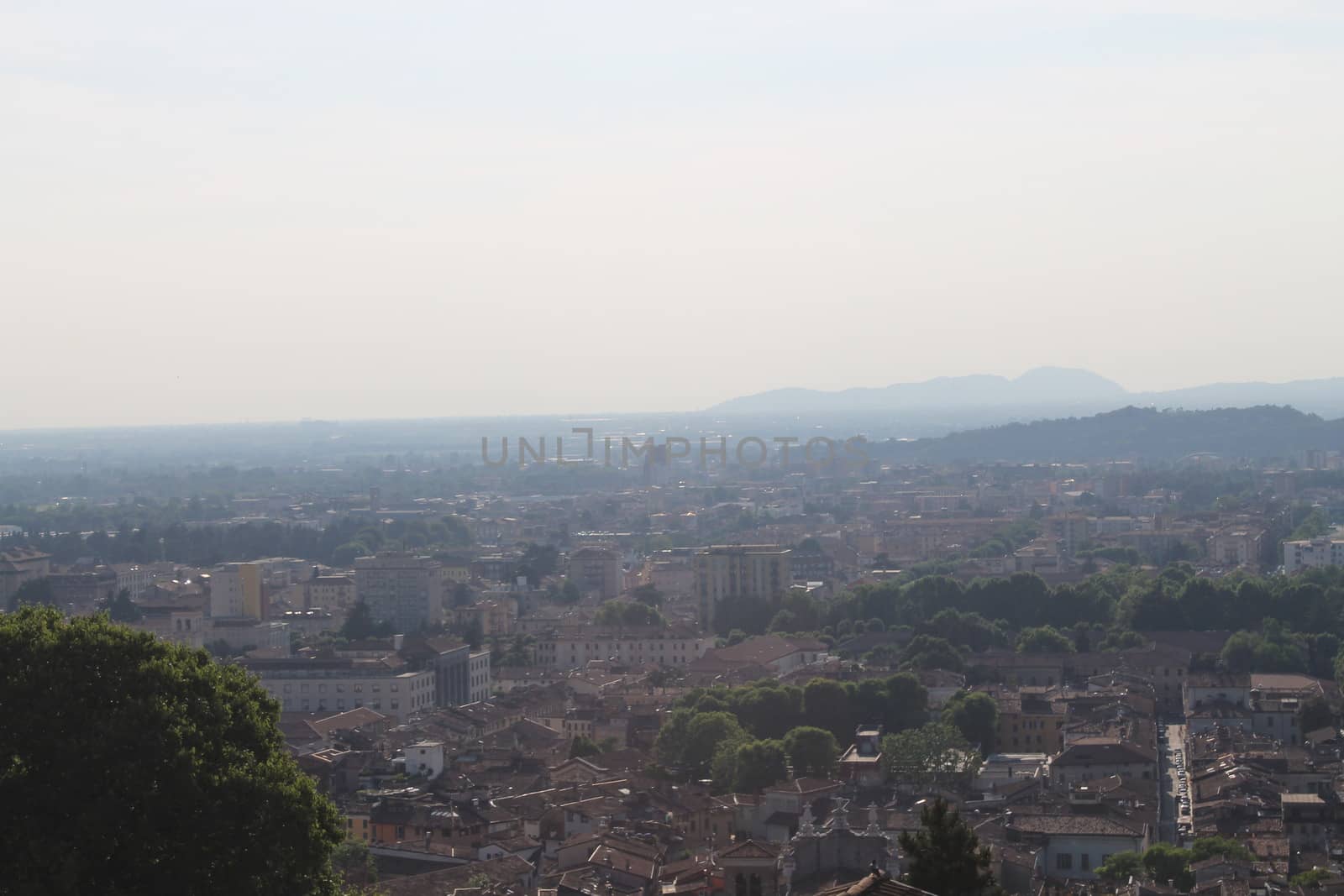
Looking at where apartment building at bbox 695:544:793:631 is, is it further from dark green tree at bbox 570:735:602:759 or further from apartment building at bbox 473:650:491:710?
dark green tree at bbox 570:735:602:759

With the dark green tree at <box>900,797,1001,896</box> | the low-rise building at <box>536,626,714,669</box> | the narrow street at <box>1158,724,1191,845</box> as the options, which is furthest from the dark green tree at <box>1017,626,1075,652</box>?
the dark green tree at <box>900,797,1001,896</box>

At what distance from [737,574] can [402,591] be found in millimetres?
7545

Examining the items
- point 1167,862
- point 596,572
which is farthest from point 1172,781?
point 596,572

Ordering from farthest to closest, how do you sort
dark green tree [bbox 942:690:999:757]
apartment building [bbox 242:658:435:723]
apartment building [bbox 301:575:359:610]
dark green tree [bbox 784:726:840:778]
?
1. apartment building [bbox 301:575:359:610]
2. apartment building [bbox 242:658:435:723]
3. dark green tree [bbox 942:690:999:757]
4. dark green tree [bbox 784:726:840:778]

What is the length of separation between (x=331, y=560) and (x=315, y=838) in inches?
2318

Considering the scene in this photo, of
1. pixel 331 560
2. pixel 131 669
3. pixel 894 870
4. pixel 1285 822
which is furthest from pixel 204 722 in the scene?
pixel 331 560

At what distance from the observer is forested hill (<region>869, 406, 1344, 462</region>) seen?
427ft

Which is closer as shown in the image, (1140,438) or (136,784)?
(136,784)

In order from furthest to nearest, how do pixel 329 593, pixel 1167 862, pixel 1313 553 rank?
pixel 1313 553 → pixel 329 593 → pixel 1167 862

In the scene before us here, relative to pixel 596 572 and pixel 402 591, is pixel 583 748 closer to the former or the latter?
pixel 402 591

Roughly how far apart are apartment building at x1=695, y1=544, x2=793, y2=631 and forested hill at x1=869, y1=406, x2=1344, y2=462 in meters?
83.5

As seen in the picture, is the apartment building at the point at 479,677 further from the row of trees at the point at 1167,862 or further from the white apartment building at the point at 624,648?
the row of trees at the point at 1167,862

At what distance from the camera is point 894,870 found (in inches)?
699

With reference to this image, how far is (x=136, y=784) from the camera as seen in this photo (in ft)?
35.9
